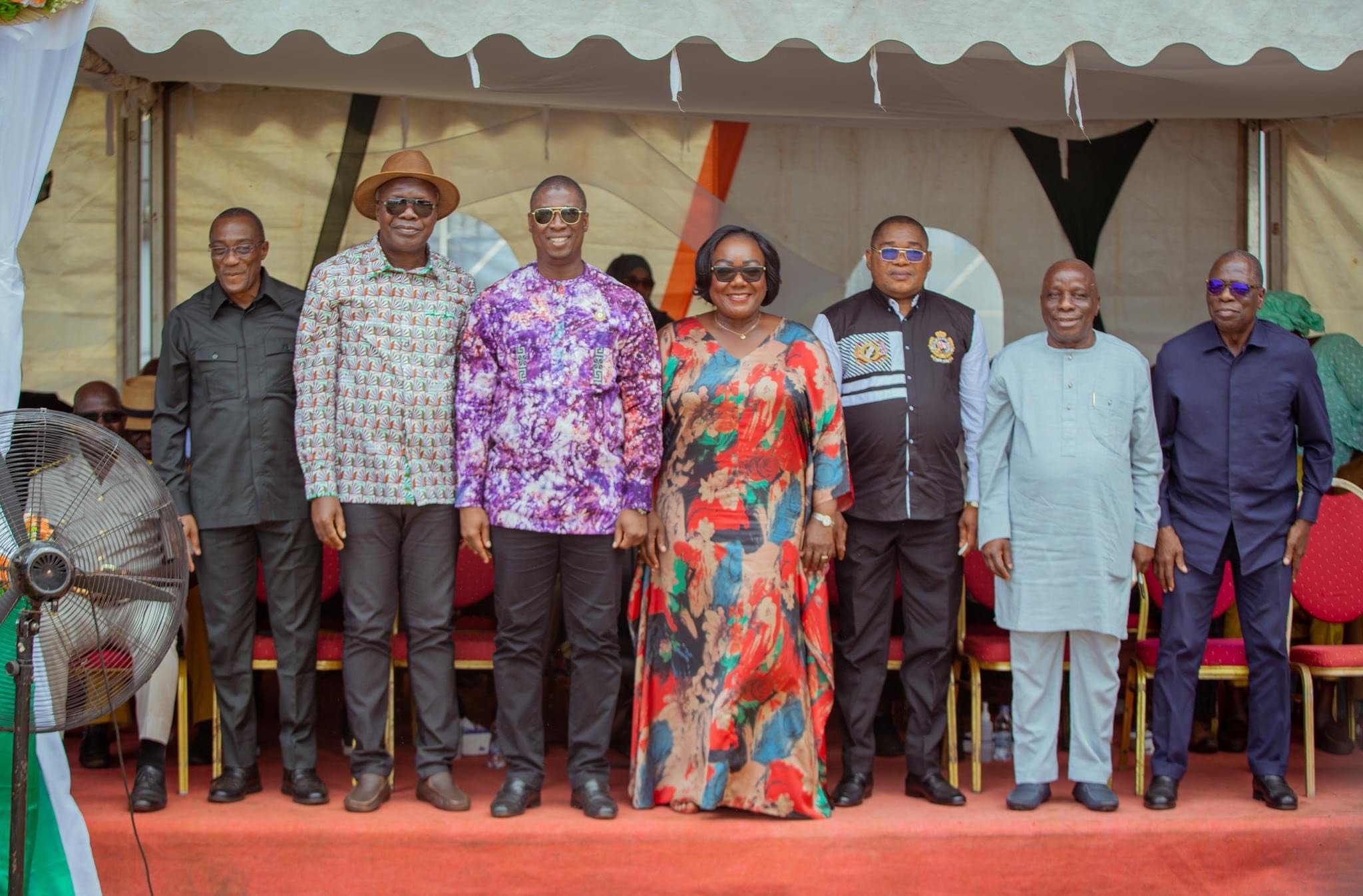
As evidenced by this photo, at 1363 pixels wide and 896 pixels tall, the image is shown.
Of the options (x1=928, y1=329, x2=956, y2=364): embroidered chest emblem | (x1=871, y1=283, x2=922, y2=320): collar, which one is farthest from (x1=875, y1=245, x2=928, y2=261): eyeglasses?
(x1=928, y1=329, x2=956, y2=364): embroidered chest emblem

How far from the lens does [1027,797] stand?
500 centimetres

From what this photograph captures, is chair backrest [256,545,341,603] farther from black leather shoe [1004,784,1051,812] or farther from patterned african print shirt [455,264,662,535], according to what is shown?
black leather shoe [1004,784,1051,812]

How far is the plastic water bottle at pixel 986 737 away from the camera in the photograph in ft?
19.3

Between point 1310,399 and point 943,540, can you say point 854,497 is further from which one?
point 1310,399

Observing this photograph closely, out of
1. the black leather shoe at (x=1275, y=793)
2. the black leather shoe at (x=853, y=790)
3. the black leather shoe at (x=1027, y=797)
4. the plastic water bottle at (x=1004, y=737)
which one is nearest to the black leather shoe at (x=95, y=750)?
the black leather shoe at (x=853, y=790)

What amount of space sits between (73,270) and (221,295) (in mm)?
2384

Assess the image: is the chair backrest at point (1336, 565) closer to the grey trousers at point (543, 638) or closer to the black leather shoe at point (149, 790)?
the grey trousers at point (543, 638)

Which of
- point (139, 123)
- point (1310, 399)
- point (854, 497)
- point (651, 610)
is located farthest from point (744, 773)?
point (139, 123)

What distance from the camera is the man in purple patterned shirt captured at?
187 inches

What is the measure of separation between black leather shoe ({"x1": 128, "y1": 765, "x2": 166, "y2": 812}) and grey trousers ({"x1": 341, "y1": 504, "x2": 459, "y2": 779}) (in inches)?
26.3

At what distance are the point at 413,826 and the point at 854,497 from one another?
1916mm

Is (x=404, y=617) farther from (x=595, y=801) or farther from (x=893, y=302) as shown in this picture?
(x=893, y=302)

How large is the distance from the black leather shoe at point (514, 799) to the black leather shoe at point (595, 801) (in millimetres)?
44

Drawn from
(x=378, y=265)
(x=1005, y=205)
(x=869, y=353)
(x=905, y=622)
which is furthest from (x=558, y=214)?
(x=1005, y=205)
